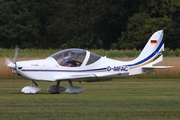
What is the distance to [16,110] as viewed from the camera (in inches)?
593

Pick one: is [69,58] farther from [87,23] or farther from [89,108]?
[87,23]

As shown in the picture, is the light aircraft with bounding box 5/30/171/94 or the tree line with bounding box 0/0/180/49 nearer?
the light aircraft with bounding box 5/30/171/94

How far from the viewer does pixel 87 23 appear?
61.8 meters

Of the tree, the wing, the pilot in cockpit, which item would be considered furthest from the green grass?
the tree

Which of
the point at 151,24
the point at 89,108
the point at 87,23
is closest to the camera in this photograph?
the point at 89,108

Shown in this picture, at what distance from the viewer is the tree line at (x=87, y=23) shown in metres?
54.2

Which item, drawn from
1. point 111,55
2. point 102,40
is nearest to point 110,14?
point 102,40

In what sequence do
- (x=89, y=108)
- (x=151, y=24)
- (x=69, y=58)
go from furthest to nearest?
1. (x=151, y=24)
2. (x=69, y=58)
3. (x=89, y=108)

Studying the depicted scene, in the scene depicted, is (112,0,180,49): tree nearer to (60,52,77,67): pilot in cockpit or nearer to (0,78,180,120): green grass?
(60,52,77,67): pilot in cockpit

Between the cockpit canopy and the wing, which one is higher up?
the cockpit canopy

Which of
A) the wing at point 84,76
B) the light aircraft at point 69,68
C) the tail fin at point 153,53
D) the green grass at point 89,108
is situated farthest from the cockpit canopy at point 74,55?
the green grass at point 89,108

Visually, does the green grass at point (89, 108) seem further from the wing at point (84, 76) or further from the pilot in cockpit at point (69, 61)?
the pilot in cockpit at point (69, 61)

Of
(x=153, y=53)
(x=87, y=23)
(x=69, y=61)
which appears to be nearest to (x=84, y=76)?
(x=69, y=61)

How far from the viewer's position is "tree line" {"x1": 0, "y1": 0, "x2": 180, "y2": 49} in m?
54.2
